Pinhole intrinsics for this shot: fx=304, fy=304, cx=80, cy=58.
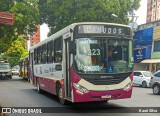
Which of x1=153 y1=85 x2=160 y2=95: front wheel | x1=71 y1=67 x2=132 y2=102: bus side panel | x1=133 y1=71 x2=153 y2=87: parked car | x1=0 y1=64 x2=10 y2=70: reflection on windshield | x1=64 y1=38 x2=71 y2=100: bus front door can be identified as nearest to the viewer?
x1=71 y1=67 x2=132 y2=102: bus side panel

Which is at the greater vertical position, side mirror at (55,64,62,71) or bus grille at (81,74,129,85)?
side mirror at (55,64,62,71)

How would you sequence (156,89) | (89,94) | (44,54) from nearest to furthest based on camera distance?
(89,94) → (44,54) → (156,89)

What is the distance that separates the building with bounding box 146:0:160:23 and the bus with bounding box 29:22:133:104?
97058mm

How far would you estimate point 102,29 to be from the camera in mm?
10695

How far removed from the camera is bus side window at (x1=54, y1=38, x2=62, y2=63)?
39.5ft

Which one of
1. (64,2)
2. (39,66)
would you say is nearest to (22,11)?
(64,2)

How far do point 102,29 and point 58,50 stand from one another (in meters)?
2.44

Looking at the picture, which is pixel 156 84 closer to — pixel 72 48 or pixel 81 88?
pixel 81 88

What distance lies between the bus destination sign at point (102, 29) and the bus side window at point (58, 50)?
179cm

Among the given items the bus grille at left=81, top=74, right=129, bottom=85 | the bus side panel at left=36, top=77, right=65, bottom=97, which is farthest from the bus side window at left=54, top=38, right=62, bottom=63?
the bus grille at left=81, top=74, right=129, bottom=85

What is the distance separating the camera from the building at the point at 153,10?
10381 centimetres

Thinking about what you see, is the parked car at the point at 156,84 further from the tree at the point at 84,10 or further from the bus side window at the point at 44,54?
the tree at the point at 84,10

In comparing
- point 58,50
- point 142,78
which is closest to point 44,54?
point 58,50

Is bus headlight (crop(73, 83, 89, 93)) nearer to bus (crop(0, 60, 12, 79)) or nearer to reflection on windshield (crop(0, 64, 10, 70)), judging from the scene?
bus (crop(0, 60, 12, 79))
